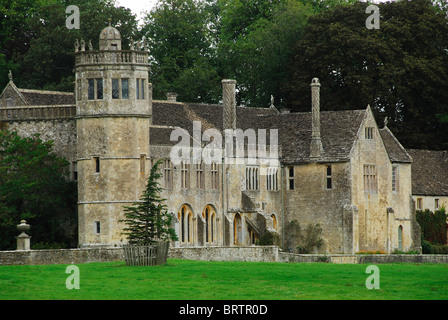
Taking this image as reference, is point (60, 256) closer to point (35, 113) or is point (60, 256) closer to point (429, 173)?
point (35, 113)

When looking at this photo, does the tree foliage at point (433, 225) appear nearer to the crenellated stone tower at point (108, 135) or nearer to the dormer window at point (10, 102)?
the crenellated stone tower at point (108, 135)

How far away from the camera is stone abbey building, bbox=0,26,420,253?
2418 inches

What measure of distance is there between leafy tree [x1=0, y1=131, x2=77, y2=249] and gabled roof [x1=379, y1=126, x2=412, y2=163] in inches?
916

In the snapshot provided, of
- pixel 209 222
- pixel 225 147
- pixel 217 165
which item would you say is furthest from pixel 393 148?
pixel 209 222

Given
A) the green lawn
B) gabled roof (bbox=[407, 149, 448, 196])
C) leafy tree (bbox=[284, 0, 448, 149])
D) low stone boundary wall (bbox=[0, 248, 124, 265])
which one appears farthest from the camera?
leafy tree (bbox=[284, 0, 448, 149])

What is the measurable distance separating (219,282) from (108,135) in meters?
22.1

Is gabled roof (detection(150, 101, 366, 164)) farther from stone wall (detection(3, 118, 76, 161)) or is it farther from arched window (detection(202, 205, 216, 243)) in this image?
stone wall (detection(3, 118, 76, 161))

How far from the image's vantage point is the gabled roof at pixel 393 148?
3056 inches

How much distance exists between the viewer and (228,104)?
7031cm

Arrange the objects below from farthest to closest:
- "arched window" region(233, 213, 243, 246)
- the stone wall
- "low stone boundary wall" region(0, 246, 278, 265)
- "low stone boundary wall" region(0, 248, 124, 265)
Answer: "arched window" region(233, 213, 243, 246) → the stone wall → "low stone boundary wall" region(0, 246, 278, 265) → "low stone boundary wall" region(0, 248, 124, 265)

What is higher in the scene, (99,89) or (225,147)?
(99,89)

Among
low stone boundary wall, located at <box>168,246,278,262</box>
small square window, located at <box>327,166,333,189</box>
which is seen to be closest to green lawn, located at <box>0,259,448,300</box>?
low stone boundary wall, located at <box>168,246,278,262</box>

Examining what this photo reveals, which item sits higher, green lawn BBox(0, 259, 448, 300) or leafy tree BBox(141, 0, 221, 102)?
leafy tree BBox(141, 0, 221, 102)

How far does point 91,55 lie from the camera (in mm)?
61844
